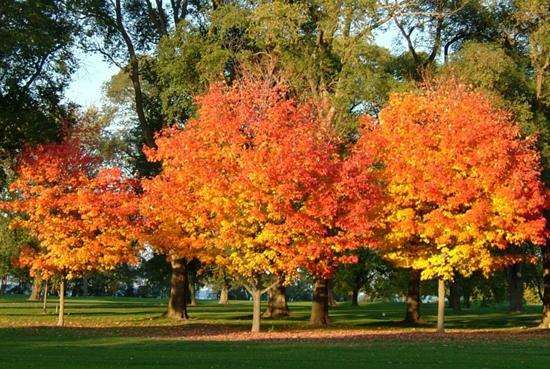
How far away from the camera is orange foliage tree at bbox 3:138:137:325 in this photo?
37.8 meters

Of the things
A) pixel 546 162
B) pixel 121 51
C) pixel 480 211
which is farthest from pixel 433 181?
pixel 121 51

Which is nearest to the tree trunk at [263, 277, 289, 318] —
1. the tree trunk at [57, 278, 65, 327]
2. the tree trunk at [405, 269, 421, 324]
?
the tree trunk at [405, 269, 421, 324]

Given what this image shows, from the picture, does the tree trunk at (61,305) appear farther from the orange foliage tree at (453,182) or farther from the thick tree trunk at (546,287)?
the thick tree trunk at (546,287)

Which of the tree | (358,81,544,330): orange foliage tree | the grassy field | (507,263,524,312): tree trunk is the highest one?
the tree

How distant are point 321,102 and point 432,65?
7.48 meters

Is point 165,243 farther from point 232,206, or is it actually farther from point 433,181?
point 433,181

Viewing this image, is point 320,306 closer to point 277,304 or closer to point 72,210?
point 277,304

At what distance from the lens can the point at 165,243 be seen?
36.9m

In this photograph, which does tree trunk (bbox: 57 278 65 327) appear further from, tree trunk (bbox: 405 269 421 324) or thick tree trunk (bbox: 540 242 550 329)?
thick tree trunk (bbox: 540 242 550 329)

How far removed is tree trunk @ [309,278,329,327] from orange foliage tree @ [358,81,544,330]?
206 inches

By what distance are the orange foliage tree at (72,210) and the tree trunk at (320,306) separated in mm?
9438

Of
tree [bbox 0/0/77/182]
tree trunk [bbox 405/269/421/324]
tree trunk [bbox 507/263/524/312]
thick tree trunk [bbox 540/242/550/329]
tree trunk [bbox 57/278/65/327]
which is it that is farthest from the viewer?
tree trunk [bbox 507/263/524/312]

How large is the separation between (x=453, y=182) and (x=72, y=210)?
17.2 metres

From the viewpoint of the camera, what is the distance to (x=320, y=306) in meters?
42.0
